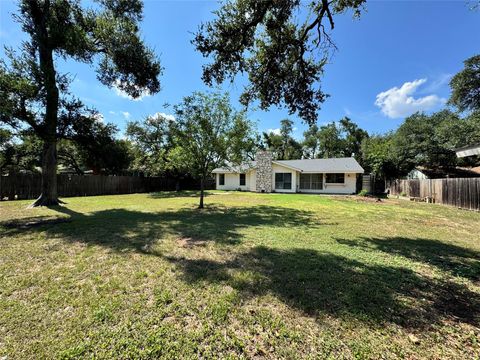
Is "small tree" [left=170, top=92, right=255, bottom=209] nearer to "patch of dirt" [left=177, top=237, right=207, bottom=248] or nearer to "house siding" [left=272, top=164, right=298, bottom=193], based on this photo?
"patch of dirt" [left=177, top=237, right=207, bottom=248]

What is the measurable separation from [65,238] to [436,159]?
32.5 metres

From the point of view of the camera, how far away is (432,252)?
17.1 ft

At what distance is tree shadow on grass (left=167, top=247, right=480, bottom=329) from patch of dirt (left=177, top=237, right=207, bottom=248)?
3.10 feet

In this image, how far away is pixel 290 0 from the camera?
6117mm

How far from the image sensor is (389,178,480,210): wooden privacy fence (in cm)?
1108

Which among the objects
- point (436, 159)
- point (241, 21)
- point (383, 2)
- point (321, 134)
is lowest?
point (436, 159)

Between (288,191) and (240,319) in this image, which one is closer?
(240,319)

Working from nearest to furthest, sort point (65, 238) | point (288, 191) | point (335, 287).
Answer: point (335, 287) → point (65, 238) → point (288, 191)

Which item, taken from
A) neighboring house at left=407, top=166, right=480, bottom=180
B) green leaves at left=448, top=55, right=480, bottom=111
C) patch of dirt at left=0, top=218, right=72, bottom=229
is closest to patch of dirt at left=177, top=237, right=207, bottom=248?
patch of dirt at left=0, top=218, right=72, bottom=229

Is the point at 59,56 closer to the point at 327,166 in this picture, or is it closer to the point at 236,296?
the point at 236,296

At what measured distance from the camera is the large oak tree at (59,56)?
9.23m

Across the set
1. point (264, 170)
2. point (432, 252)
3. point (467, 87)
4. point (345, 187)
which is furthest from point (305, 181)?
point (432, 252)

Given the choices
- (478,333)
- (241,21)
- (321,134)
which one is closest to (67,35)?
(241,21)

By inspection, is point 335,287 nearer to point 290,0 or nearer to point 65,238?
point 65,238
